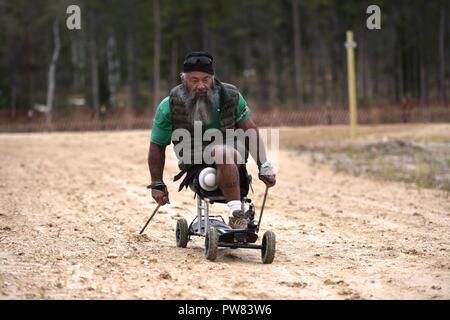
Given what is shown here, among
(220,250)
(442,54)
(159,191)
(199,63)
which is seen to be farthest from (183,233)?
(442,54)

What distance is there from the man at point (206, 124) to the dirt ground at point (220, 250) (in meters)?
0.71

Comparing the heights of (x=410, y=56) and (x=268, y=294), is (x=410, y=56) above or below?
above

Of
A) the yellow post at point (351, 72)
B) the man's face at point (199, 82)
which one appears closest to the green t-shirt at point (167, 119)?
the man's face at point (199, 82)

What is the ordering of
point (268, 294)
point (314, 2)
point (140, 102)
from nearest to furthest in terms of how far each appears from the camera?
point (268, 294)
point (314, 2)
point (140, 102)

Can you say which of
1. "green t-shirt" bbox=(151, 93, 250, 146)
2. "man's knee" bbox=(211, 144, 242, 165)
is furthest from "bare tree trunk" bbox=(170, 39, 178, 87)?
"man's knee" bbox=(211, 144, 242, 165)

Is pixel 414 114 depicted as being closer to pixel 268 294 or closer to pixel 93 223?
pixel 93 223

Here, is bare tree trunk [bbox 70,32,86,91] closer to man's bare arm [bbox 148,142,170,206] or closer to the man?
man's bare arm [bbox 148,142,170,206]

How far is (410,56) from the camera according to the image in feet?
214

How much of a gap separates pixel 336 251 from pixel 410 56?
2321 inches

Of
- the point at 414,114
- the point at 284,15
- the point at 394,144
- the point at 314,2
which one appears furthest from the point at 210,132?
the point at 284,15

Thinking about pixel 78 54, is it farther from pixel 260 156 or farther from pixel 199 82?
pixel 199 82

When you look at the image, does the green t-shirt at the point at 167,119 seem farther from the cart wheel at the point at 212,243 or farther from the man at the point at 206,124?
the cart wheel at the point at 212,243

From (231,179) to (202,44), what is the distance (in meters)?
57.1

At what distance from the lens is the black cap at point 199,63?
782 centimetres
